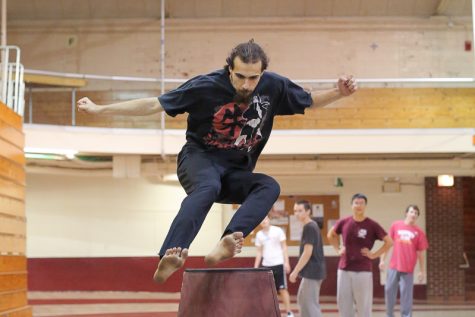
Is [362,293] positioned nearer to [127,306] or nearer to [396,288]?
[396,288]

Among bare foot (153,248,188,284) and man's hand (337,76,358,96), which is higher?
man's hand (337,76,358,96)

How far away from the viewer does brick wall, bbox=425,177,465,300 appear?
50.0ft

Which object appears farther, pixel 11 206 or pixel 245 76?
pixel 11 206

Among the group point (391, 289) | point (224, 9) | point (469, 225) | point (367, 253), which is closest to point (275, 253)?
point (391, 289)

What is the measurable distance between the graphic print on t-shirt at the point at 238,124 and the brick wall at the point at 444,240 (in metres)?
11.7

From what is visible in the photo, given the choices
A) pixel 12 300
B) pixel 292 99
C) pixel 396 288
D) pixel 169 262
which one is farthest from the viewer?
pixel 396 288

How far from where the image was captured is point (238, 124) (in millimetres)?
4246

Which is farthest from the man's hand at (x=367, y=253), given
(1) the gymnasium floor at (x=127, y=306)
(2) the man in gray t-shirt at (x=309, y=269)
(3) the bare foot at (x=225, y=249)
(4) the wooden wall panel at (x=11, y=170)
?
(3) the bare foot at (x=225, y=249)

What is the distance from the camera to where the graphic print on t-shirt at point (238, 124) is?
4.21 m

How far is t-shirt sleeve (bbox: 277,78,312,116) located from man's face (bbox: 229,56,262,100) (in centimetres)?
32

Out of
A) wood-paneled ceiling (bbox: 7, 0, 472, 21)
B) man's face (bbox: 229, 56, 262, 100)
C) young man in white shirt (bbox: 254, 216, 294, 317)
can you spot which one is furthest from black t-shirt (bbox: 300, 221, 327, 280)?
wood-paneled ceiling (bbox: 7, 0, 472, 21)

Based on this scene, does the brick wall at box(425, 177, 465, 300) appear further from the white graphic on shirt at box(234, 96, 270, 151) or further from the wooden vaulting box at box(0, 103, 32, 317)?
the white graphic on shirt at box(234, 96, 270, 151)

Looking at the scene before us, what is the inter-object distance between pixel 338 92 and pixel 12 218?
611 cm

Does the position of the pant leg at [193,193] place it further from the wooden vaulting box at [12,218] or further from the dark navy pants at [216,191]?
the wooden vaulting box at [12,218]
